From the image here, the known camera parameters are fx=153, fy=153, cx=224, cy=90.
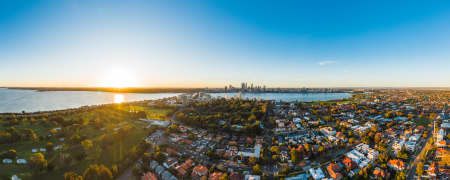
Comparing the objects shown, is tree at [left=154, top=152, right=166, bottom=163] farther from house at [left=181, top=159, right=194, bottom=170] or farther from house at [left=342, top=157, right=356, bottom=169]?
house at [left=342, top=157, right=356, bottom=169]

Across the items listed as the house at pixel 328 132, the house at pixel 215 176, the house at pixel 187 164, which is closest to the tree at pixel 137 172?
the house at pixel 187 164

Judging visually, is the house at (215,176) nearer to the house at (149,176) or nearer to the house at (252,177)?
the house at (252,177)

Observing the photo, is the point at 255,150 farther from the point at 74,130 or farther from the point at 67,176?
Result: the point at 74,130

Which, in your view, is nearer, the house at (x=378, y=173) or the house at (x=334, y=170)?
the house at (x=378, y=173)

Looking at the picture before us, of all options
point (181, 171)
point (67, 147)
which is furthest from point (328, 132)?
point (67, 147)

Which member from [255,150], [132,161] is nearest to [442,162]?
[255,150]

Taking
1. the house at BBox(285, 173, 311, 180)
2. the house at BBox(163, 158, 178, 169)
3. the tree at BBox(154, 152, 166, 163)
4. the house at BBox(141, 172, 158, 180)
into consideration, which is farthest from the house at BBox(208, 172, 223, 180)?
the house at BBox(285, 173, 311, 180)
